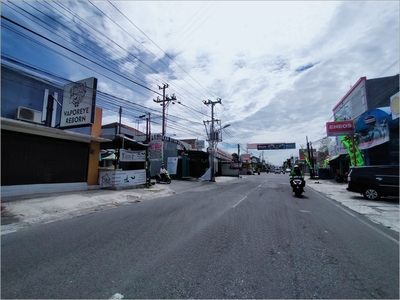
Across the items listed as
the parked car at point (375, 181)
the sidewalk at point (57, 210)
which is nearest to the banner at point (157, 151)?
the sidewalk at point (57, 210)

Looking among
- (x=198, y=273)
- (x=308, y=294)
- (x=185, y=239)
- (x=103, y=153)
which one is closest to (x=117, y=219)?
(x=185, y=239)

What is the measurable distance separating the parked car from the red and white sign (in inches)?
418

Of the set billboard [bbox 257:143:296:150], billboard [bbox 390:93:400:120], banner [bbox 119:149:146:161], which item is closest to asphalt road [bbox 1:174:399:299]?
banner [bbox 119:149:146:161]

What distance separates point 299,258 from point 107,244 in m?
3.97

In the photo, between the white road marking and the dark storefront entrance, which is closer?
the white road marking

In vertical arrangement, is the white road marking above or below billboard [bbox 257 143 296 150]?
below

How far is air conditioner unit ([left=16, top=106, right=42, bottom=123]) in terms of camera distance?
1242 centimetres

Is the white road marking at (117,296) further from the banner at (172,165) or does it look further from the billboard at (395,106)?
the banner at (172,165)

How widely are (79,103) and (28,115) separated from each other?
9.02 ft

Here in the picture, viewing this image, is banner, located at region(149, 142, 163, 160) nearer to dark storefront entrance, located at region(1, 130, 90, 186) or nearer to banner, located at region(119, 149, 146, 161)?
banner, located at region(119, 149, 146, 161)

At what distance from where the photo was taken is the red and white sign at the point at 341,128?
73.1 feet

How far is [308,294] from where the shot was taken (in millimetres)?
2990

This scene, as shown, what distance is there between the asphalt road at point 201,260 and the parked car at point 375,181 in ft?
22.4

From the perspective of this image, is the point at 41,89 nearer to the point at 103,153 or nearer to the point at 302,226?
the point at 103,153
